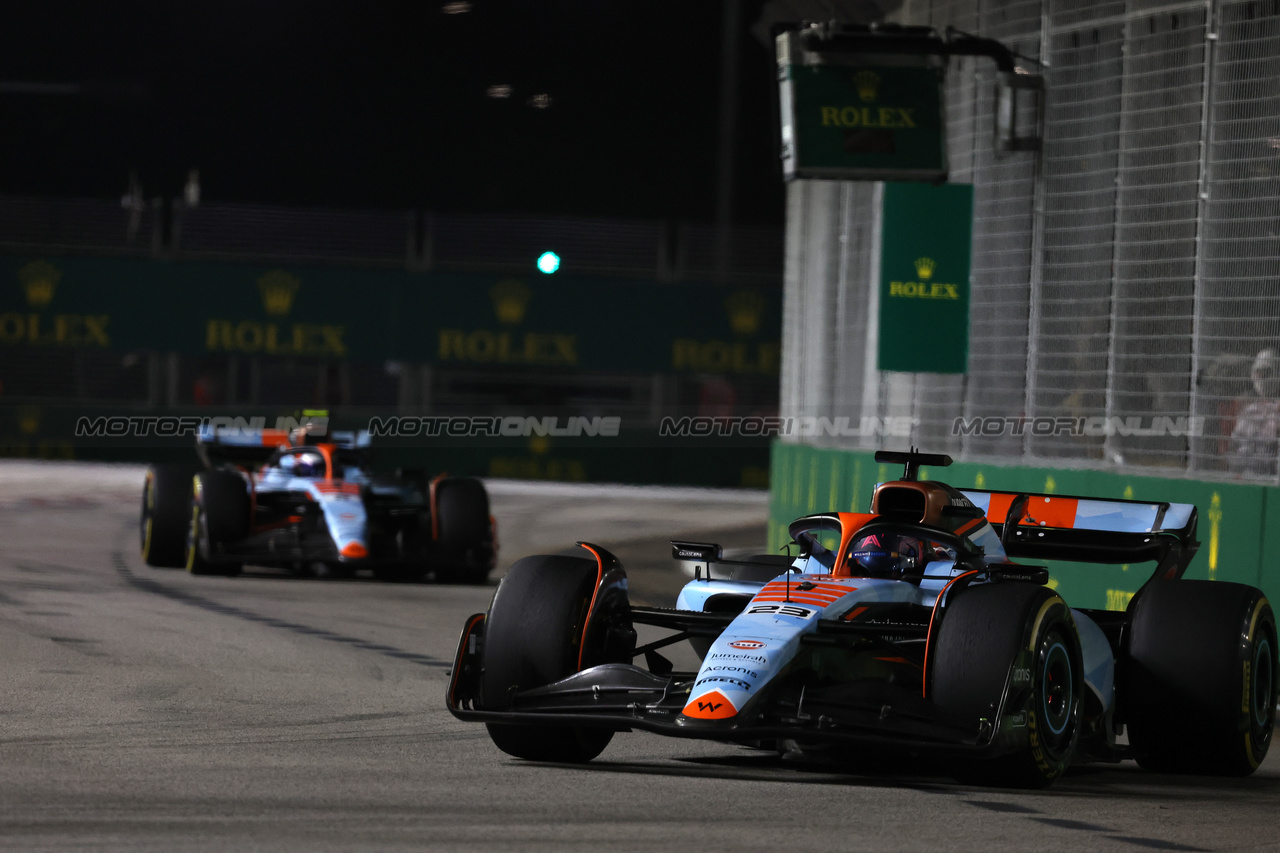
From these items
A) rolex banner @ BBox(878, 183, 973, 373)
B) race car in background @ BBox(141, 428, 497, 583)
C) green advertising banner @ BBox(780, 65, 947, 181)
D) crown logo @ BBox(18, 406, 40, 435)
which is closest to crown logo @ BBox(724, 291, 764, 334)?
crown logo @ BBox(18, 406, 40, 435)

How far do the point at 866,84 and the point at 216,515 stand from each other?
5.77 m

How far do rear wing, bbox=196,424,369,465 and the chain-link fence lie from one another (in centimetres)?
440

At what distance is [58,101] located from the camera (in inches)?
1432

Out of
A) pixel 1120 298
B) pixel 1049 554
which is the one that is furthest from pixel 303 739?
pixel 1120 298

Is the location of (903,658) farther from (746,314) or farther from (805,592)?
(746,314)

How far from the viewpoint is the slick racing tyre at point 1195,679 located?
7.20 meters

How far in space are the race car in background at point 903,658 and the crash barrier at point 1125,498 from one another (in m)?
1.37

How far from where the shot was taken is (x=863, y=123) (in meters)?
13.1

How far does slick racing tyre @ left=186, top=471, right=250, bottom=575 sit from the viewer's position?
1423cm

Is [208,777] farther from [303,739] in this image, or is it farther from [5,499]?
[5,499]

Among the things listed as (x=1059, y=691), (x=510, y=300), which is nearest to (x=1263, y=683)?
(x=1059, y=691)

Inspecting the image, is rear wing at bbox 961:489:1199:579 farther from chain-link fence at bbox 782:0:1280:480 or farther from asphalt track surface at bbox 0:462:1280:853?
chain-link fence at bbox 782:0:1280:480

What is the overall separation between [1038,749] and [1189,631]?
1.14 metres

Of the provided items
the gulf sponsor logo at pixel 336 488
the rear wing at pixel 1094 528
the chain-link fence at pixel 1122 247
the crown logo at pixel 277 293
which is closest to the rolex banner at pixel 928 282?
the chain-link fence at pixel 1122 247
